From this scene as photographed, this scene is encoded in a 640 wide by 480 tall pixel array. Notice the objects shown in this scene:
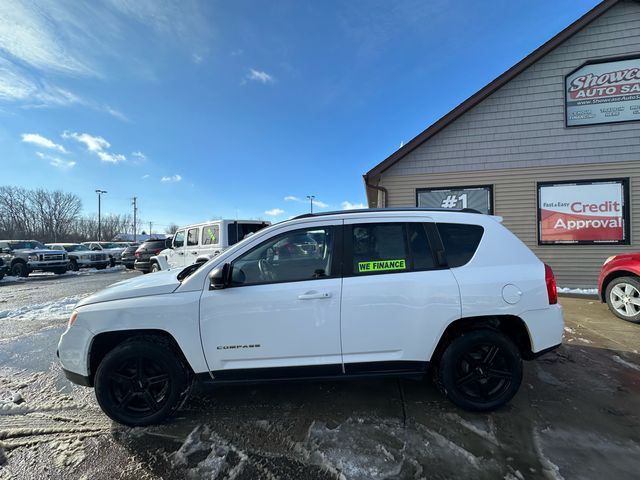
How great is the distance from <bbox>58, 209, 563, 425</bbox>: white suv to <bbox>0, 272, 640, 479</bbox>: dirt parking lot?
0.92 ft

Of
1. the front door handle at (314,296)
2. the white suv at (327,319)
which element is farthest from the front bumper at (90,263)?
the front door handle at (314,296)

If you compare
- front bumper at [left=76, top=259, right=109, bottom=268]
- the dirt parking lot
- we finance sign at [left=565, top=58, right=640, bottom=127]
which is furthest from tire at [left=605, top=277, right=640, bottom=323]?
front bumper at [left=76, top=259, right=109, bottom=268]

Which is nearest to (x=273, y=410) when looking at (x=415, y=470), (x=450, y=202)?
(x=415, y=470)

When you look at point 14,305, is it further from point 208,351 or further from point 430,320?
point 430,320

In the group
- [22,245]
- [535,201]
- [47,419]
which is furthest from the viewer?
[22,245]

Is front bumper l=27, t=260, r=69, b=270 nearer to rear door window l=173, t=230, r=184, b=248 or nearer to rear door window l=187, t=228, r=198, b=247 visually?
rear door window l=173, t=230, r=184, b=248

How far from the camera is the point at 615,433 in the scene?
8.34 ft

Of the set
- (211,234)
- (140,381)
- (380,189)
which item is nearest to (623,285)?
(380,189)

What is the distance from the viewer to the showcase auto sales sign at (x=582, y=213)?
819 centimetres

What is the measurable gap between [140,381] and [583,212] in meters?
10.4

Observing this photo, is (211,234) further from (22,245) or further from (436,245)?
(22,245)

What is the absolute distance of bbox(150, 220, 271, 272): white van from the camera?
866 centimetres

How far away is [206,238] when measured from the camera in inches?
357

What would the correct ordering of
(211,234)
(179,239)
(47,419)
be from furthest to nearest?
(179,239), (211,234), (47,419)
